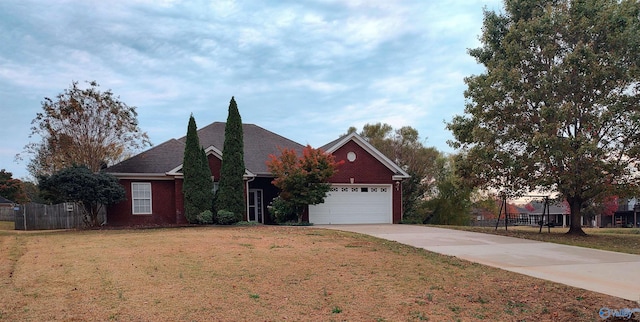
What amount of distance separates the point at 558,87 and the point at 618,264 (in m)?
7.94

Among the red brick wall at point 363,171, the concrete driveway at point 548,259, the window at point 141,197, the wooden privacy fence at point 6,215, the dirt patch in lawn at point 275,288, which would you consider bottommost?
the wooden privacy fence at point 6,215

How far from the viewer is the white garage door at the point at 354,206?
22805 mm

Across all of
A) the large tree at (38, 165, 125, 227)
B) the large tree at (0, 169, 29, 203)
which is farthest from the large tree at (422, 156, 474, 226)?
the large tree at (0, 169, 29, 203)

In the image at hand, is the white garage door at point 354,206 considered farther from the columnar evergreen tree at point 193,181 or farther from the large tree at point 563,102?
the large tree at point 563,102

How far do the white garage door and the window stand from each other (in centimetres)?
816

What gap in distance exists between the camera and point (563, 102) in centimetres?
1571

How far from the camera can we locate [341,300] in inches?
253

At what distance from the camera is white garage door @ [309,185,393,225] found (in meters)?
22.8

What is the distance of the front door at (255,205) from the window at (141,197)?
17.3 ft

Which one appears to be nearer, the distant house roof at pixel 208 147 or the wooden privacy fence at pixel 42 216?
the distant house roof at pixel 208 147

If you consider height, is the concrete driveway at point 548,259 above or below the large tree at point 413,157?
below

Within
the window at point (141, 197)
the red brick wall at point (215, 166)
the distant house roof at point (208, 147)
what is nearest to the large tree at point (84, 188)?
the window at point (141, 197)

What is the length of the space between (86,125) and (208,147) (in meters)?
8.91

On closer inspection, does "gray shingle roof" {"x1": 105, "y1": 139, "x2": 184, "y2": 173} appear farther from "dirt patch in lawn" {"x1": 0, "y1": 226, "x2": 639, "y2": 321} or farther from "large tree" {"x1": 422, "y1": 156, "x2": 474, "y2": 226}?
"large tree" {"x1": 422, "y1": 156, "x2": 474, "y2": 226}
